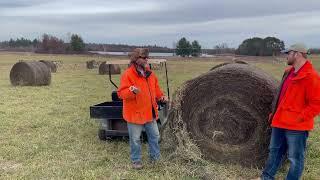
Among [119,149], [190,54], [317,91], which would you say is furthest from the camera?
[190,54]

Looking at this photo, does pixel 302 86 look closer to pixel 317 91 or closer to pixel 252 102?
pixel 317 91

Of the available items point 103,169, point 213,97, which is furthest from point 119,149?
point 213,97

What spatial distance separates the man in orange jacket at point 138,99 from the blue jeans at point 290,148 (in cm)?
194

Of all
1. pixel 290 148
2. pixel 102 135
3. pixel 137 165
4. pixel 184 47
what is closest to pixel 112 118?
pixel 102 135

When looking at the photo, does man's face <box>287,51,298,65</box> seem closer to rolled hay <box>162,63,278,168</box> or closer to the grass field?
rolled hay <box>162,63,278,168</box>

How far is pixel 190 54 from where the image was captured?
7650 centimetres

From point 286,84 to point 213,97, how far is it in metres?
1.70

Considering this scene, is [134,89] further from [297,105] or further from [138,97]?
[297,105]

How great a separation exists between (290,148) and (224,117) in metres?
1.68

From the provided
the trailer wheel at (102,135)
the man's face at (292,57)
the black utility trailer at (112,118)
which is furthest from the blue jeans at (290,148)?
the trailer wheel at (102,135)

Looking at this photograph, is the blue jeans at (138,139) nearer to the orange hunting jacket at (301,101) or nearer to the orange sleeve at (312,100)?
the orange hunting jacket at (301,101)

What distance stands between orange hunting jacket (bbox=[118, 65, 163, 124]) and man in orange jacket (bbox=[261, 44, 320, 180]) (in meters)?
1.98

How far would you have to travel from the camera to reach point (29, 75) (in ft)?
76.5

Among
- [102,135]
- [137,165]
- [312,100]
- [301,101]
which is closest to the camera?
[312,100]
